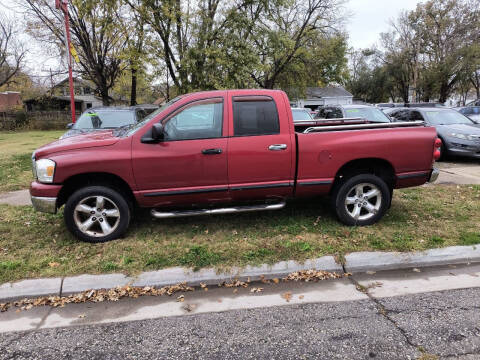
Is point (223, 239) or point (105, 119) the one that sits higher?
point (105, 119)

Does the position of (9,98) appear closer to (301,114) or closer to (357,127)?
(301,114)

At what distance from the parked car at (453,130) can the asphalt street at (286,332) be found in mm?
7323

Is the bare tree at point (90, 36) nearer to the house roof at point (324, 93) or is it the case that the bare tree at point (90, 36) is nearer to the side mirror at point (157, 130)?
the side mirror at point (157, 130)

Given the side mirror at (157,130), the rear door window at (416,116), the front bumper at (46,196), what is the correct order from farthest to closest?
the rear door window at (416,116) → the front bumper at (46,196) → the side mirror at (157,130)

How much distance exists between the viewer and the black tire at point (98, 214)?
13.2 feet

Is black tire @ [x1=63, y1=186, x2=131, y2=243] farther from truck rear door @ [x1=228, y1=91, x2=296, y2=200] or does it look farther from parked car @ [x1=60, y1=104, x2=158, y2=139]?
parked car @ [x1=60, y1=104, x2=158, y2=139]

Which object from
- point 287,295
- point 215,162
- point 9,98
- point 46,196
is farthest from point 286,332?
point 9,98

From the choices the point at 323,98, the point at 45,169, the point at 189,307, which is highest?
the point at 323,98

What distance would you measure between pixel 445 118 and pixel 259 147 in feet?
28.6

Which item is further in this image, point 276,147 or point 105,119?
point 105,119

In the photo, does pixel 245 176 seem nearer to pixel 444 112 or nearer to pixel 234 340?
pixel 234 340

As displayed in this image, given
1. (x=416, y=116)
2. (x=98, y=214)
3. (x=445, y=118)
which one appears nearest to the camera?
(x=98, y=214)

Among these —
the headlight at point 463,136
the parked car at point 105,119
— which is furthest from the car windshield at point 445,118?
the parked car at point 105,119

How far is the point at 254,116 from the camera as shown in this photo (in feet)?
14.0
